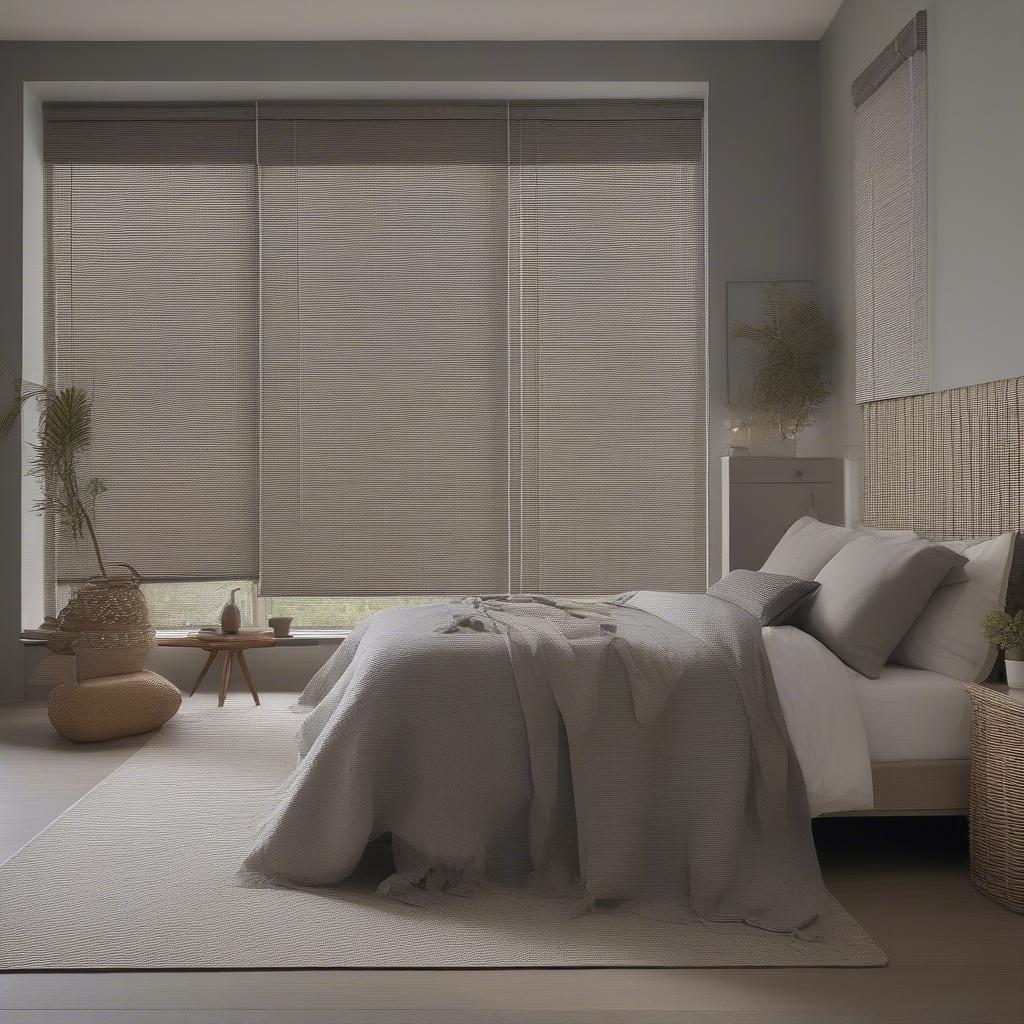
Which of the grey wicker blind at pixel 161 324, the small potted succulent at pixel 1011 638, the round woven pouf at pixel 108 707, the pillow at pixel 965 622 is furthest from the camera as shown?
the grey wicker blind at pixel 161 324

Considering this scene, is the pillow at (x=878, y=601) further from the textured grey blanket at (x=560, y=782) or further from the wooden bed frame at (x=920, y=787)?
the textured grey blanket at (x=560, y=782)

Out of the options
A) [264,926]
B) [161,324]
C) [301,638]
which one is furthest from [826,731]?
[161,324]

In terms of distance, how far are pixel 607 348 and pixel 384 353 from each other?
47.9 inches

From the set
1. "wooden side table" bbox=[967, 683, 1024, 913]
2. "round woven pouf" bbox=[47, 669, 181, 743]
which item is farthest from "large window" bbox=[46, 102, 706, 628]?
"wooden side table" bbox=[967, 683, 1024, 913]

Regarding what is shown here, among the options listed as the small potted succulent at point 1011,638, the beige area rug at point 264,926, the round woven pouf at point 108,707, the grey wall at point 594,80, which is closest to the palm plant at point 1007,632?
the small potted succulent at point 1011,638

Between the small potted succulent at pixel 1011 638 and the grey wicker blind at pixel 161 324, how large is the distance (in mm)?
3904

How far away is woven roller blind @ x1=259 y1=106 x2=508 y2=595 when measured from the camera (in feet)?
18.7

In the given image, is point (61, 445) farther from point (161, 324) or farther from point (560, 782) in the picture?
point (560, 782)

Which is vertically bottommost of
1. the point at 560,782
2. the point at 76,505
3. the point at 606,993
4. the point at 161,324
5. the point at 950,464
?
the point at 606,993

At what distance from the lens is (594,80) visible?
550 centimetres

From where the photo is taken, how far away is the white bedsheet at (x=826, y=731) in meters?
2.81

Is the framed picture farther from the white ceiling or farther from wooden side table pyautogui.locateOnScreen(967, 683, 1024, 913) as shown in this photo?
wooden side table pyautogui.locateOnScreen(967, 683, 1024, 913)

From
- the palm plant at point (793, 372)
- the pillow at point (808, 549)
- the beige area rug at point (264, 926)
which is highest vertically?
the palm plant at point (793, 372)

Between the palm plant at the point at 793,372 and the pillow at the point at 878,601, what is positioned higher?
the palm plant at the point at 793,372
